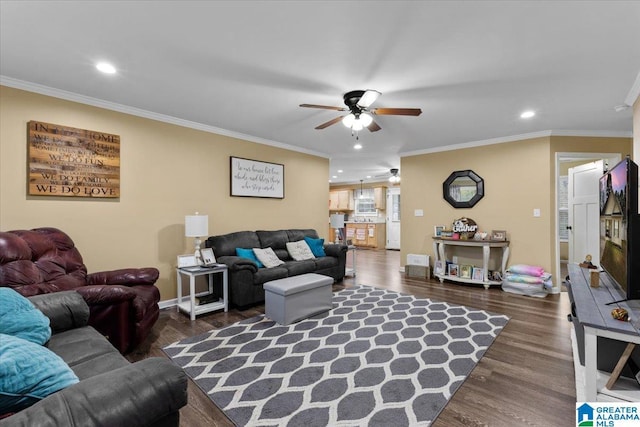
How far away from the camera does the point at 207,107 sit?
350cm

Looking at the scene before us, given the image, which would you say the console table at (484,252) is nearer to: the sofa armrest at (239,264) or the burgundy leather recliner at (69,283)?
the sofa armrest at (239,264)

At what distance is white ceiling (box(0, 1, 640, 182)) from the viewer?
1859 mm

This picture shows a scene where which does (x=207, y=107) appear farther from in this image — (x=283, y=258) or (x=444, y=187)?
(x=444, y=187)

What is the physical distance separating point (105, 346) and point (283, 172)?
3953 mm

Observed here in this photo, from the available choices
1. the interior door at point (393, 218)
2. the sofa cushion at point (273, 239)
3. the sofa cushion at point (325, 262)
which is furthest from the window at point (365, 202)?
the sofa cushion at point (273, 239)

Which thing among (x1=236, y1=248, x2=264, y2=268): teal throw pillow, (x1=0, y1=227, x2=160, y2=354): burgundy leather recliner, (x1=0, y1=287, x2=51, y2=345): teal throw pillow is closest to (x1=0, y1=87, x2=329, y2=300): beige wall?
(x1=0, y1=227, x2=160, y2=354): burgundy leather recliner

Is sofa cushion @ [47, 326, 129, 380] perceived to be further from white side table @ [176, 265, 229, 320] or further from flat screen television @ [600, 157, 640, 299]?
flat screen television @ [600, 157, 640, 299]

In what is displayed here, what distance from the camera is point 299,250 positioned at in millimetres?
4824

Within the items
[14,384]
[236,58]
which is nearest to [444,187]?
[236,58]

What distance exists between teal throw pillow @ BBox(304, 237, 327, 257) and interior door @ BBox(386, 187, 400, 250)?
5.12 metres

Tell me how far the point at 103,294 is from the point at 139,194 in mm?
1630

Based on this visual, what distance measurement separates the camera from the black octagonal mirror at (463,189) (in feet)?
16.9

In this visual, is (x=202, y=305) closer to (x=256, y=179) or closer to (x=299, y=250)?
(x=299, y=250)

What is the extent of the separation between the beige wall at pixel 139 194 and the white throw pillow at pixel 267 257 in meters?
0.65
